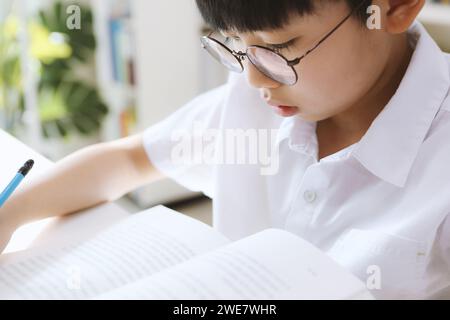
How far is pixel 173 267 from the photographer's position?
553mm

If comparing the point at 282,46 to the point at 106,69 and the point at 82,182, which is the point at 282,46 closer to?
the point at 82,182

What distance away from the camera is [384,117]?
726 mm

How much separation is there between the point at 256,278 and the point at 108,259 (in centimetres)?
18

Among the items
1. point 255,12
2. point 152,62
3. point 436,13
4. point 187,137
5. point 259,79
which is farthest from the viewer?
point 152,62

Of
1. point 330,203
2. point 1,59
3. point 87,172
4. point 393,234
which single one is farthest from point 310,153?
point 1,59

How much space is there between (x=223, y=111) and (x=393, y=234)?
361mm

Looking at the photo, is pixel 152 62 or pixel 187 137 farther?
pixel 152 62

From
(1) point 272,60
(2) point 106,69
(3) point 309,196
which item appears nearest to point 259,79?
(1) point 272,60

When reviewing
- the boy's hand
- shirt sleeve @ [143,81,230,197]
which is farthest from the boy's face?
the boy's hand

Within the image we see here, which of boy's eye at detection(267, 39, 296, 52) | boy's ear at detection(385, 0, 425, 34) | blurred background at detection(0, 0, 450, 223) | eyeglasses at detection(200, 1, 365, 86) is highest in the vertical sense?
boy's ear at detection(385, 0, 425, 34)

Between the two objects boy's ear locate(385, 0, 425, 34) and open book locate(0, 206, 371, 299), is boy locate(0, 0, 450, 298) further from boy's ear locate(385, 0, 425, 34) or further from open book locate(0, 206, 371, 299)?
open book locate(0, 206, 371, 299)

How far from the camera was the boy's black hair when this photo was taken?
0.62m

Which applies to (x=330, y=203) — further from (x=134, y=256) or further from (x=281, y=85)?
(x=134, y=256)

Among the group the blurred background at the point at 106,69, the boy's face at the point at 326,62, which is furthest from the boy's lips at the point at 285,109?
the blurred background at the point at 106,69
